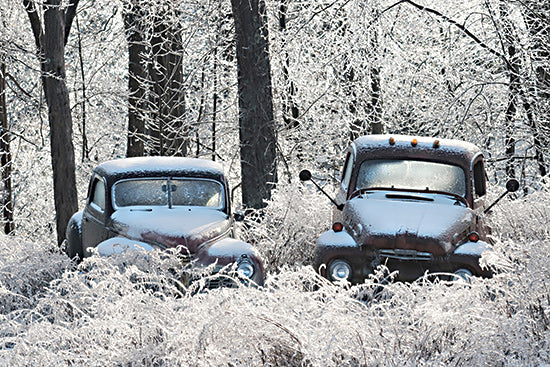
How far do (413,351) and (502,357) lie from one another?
564mm

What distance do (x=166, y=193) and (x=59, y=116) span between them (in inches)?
197

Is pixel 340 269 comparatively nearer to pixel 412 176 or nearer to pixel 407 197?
pixel 407 197

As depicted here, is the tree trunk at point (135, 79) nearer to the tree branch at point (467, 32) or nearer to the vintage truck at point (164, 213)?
the tree branch at point (467, 32)

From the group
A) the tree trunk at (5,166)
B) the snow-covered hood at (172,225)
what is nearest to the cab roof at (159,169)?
the snow-covered hood at (172,225)

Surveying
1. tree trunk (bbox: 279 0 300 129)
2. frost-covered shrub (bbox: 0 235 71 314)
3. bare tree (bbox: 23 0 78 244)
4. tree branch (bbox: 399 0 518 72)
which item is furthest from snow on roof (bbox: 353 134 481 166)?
tree trunk (bbox: 279 0 300 129)

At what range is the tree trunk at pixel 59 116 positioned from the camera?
12.8 metres

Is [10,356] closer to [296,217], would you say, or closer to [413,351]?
[413,351]

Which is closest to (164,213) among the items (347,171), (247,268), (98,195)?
(98,195)

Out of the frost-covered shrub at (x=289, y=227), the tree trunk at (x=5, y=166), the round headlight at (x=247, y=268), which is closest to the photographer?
the round headlight at (x=247, y=268)

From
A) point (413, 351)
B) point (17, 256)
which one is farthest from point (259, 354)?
point (17, 256)

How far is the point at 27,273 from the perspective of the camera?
25.9 feet

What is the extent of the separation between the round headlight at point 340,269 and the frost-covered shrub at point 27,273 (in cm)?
266

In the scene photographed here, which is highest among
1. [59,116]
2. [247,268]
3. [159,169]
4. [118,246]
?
[59,116]

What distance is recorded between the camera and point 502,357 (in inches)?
187
